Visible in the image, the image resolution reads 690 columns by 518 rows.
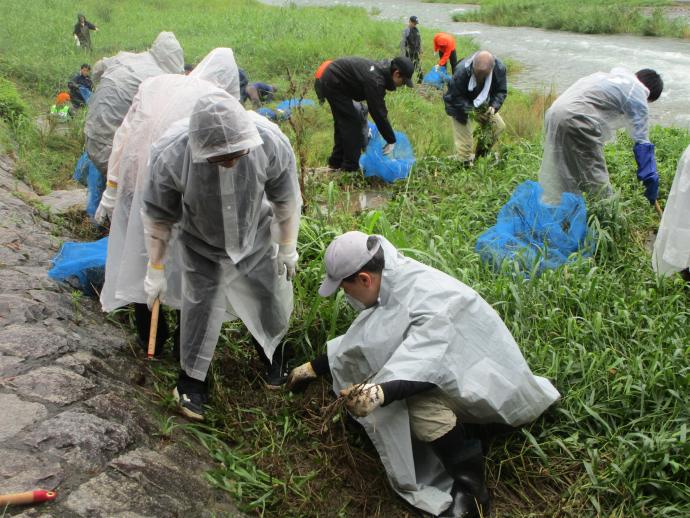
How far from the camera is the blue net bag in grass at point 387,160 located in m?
5.69

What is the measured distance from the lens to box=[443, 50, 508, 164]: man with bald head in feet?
18.9

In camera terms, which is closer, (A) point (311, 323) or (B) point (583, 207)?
(A) point (311, 323)

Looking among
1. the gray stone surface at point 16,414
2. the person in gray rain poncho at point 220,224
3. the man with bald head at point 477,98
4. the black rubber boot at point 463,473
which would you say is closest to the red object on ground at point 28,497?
the gray stone surface at point 16,414

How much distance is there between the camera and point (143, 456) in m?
2.30

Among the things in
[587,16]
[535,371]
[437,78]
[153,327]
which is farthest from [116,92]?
[587,16]

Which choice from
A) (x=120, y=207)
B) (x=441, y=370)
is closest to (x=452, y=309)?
(x=441, y=370)

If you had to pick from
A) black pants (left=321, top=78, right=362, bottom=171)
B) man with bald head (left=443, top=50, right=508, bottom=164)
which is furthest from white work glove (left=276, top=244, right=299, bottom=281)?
man with bald head (left=443, top=50, right=508, bottom=164)

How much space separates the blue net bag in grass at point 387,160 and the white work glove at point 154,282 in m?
3.20

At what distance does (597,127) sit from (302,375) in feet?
8.65

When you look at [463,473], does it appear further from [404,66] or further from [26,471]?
[404,66]

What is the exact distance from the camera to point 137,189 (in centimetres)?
293

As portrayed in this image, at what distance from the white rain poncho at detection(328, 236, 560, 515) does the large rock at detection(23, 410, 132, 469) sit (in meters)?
0.88

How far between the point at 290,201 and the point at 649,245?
2.83 meters

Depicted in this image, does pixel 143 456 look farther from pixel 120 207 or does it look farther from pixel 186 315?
pixel 120 207
